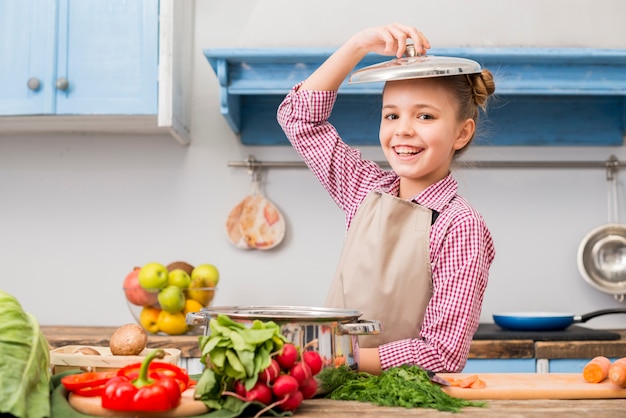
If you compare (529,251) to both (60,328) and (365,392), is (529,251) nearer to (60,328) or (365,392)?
(60,328)

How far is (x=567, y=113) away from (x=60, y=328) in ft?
5.92

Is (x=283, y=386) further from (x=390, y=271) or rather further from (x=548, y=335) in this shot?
(x=548, y=335)

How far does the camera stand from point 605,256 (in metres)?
2.51

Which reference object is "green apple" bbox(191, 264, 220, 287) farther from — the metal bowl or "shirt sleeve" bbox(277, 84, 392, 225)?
the metal bowl

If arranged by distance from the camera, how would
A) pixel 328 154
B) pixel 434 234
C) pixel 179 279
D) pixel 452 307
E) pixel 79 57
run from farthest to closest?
pixel 79 57 < pixel 179 279 < pixel 328 154 < pixel 434 234 < pixel 452 307

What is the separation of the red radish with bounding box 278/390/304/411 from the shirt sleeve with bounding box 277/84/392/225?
0.71m

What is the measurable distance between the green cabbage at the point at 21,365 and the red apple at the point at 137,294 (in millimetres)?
1314

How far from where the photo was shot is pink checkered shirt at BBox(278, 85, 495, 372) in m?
1.13

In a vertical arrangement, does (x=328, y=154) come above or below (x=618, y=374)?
above

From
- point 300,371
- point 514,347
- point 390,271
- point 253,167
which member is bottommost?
point 514,347

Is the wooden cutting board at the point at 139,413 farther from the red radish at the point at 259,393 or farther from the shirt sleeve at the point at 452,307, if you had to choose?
the shirt sleeve at the point at 452,307

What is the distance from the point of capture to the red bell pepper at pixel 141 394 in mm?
774

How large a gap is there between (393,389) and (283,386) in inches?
6.7

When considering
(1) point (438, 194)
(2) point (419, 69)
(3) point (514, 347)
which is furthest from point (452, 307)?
(3) point (514, 347)
